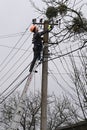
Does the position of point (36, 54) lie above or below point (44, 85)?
above

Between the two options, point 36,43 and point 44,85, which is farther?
point 36,43

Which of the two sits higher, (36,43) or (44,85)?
(36,43)

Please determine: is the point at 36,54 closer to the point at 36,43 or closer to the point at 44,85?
the point at 36,43

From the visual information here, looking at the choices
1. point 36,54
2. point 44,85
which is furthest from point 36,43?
point 44,85

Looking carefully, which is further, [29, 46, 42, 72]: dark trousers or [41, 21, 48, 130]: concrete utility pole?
[29, 46, 42, 72]: dark trousers

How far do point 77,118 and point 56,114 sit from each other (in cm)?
3232

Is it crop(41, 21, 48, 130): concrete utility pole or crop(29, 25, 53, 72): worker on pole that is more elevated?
crop(29, 25, 53, 72): worker on pole

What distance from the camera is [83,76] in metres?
12.8

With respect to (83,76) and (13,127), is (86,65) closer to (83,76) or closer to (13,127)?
(83,76)

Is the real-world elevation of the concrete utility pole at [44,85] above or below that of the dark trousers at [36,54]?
below

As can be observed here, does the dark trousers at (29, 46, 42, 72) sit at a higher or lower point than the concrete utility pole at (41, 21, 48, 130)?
higher

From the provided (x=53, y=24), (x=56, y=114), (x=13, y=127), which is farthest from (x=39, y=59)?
(x=56, y=114)

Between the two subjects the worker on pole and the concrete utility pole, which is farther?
the worker on pole

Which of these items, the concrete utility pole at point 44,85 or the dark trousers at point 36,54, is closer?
the concrete utility pole at point 44,85
